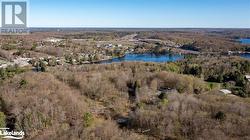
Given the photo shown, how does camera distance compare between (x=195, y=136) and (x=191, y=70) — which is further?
(x=191, y=70)

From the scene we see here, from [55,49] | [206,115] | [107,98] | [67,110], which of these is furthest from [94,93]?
[55,49]

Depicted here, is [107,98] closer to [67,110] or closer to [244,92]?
[67,110]

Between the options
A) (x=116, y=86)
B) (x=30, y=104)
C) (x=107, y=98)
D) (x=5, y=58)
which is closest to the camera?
(x=30, y=104)

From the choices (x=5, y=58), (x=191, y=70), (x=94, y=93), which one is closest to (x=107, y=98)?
(x=94, y=93)

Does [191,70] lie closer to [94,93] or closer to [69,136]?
[94,93]

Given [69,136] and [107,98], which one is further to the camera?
[107,98]

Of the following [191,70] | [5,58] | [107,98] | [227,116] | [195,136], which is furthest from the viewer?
[5,58]

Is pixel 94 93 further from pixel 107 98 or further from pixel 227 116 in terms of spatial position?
pixel 227 116

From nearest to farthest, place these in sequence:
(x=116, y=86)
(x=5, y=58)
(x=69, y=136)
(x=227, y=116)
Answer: (x=69, y=136) → (x=227, y=116) → (x=116, y=86) → (x=5, y=58)

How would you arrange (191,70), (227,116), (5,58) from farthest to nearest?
(5,58)
(191,70)
(227,116)
